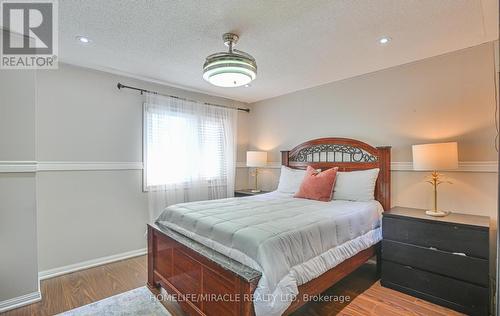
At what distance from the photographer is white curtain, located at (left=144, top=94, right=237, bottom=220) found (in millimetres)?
3496

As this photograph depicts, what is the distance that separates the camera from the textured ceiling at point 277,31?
184cm

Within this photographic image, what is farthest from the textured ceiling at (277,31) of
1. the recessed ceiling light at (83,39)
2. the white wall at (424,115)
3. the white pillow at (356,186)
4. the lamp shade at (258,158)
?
the lamp shade at (258,158)

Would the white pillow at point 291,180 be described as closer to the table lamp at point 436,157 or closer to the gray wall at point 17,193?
the table lamp at point 436,157

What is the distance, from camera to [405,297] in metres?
2.36

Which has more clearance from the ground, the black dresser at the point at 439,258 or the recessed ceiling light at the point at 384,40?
the recessed ceiling light at the point at 384,40

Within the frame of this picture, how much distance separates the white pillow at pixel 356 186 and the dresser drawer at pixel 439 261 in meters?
0.58

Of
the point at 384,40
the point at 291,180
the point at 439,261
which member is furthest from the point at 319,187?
the point at 384,40

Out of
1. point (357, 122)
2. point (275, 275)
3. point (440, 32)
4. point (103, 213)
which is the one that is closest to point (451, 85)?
point (440, 32)

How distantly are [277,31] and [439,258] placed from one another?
2.45 meters

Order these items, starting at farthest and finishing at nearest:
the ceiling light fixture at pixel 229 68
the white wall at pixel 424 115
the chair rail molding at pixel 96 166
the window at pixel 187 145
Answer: the window at pixel 187 145 < the white wall at pixel 424 115 < the chair rail molding at pixel 96 166 < the ceiling light fixture at pixel 229 68

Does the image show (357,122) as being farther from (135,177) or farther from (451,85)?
(135,177)

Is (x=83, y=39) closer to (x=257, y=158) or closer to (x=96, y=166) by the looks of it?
(x=96, y=166)

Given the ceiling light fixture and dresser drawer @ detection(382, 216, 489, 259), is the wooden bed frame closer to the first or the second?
dresser drawer @ detection(382, 216, 489, 259)

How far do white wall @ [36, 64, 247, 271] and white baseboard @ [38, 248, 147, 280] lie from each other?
0.14 feet
